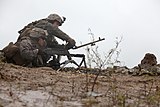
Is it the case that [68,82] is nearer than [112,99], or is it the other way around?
[112,99]

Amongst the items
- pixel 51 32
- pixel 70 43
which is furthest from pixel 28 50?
pixel 70 43

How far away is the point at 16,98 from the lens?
4.37 meters

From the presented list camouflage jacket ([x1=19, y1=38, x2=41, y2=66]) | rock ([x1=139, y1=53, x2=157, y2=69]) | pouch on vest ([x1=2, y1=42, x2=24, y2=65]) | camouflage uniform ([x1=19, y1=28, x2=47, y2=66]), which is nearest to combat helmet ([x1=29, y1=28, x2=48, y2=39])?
camouflage uniform ([x1=19, y1=28, x2=47, y2=66])

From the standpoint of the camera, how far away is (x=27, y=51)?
881 centimetres

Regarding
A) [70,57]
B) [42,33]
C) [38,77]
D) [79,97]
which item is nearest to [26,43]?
[42,33]

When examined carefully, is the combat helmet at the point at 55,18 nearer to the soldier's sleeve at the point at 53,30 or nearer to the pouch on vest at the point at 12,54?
the soldier's sleeve at the point at 53,30

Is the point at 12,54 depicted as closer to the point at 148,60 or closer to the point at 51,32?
the point at 51,32

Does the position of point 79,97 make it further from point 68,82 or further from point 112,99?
point 68,82

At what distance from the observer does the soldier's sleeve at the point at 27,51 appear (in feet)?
28.9

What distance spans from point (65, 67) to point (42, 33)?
1.22 metres

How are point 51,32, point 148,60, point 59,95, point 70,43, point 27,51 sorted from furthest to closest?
point 148,60, point 70,43, point 51,32, point 27,51, point 59,95

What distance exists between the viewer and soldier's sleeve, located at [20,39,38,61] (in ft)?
28.9

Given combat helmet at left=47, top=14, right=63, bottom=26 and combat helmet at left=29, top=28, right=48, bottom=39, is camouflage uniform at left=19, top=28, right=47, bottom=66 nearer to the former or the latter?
combat helmet at left=29, top=28, right=48, bottom=39

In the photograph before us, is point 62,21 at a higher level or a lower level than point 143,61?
higher
